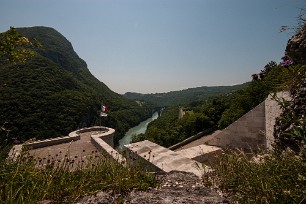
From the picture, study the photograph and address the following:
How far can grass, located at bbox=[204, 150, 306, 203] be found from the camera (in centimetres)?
227

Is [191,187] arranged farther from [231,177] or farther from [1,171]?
[1,171]

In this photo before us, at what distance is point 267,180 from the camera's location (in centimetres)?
265

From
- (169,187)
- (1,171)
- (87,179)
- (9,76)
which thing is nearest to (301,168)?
(169,187)

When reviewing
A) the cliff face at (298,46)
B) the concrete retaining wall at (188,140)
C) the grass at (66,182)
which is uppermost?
the cliff face at (298,46)

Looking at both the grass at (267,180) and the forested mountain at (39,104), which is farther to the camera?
the forested mountain at (39,104)

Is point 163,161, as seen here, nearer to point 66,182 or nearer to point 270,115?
point 66,182

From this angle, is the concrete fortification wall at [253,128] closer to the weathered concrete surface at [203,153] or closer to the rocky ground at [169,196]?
the weathered concrete surface at [203,153]

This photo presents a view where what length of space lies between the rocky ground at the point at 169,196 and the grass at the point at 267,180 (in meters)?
0.27

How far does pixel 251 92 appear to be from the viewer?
52.7 ft

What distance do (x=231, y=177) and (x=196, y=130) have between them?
23.3 meters

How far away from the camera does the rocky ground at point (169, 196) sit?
2986 mm

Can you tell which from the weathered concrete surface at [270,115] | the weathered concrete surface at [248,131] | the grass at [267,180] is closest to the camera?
the grass at [267,180]

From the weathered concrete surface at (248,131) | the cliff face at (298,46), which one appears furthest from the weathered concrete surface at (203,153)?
the cliff face at (298,46)

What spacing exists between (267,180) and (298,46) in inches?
156
